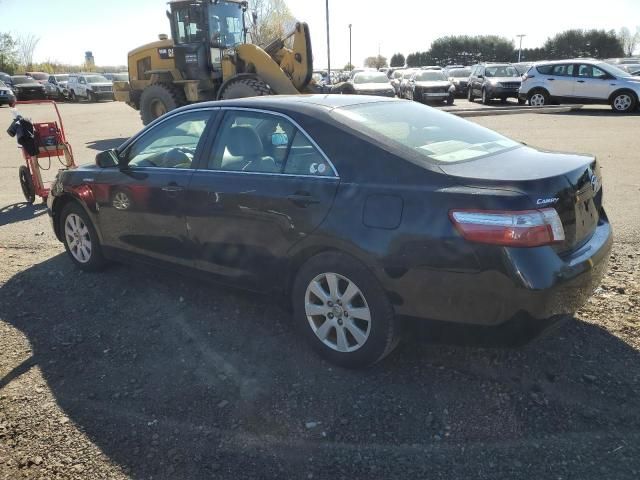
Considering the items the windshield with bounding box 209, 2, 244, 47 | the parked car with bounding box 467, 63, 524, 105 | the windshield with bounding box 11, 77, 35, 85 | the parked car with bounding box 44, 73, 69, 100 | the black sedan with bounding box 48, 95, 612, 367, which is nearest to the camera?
the black sedan with bounding box 48, 95, 612, 367

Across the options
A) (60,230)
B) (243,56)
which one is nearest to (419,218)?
(60,230)

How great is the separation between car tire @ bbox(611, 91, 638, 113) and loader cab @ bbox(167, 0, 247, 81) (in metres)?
12.8

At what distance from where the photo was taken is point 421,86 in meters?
23.7

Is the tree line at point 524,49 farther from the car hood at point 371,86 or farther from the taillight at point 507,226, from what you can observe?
the taillight at point 507,226

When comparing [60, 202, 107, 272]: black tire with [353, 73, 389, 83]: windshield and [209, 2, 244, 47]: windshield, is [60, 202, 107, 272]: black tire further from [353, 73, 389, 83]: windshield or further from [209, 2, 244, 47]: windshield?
[353, 73, 389, 83]: windshield

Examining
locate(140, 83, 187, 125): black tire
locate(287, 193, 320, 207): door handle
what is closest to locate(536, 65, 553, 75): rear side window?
locate(140, 83, 187, 125): black tire

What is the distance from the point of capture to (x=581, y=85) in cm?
1869

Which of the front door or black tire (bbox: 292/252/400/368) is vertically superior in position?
the front door

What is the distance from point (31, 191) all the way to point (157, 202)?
15.3 feet

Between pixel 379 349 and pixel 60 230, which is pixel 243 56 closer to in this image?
Answer: pixel 60 230

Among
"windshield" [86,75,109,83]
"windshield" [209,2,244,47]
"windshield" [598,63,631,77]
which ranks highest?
"windshield" [209,2,244,47]

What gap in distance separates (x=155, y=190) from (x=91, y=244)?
1.16 m

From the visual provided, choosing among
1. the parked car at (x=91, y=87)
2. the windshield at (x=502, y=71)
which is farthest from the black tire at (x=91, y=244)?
the parked car at (x=91, y=87)

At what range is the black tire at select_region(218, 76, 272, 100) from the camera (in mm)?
12166
